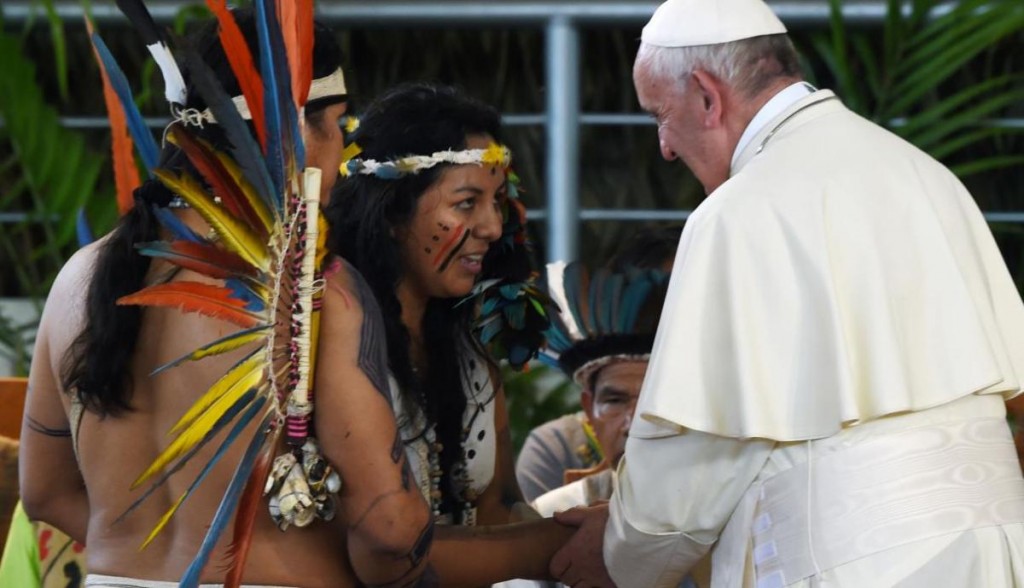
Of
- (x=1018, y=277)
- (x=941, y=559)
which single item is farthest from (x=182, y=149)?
(x=1018, y=277)

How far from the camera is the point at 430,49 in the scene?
6.01 meters

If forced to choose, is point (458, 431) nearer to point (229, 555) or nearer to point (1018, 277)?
point (229, 555)

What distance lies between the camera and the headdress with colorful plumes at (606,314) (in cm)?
381

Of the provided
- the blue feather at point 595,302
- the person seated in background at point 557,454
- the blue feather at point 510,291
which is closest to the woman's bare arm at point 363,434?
the blue feather at point 510,291

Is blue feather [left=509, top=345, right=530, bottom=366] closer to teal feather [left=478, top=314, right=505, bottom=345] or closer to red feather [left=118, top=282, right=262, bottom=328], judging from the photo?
teal feather [left=478, top=314, right=505, bottom=345]

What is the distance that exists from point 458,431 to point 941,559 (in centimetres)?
100

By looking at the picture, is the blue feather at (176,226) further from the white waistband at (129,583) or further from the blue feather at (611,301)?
the blue feather at (611,301)

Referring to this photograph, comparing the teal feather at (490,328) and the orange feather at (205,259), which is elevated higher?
the orange feather at (205,259)

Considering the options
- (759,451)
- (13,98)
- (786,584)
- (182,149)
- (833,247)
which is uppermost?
(13,98)

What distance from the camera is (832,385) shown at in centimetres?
263

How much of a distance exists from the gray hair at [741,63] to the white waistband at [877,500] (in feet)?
2.27

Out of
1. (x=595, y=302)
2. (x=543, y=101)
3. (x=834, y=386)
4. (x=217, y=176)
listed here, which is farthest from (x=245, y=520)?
(x=543, y=101)

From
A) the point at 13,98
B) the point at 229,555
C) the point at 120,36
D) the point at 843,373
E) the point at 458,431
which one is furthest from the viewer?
the point at 120,36

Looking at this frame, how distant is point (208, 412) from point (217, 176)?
372 mm
